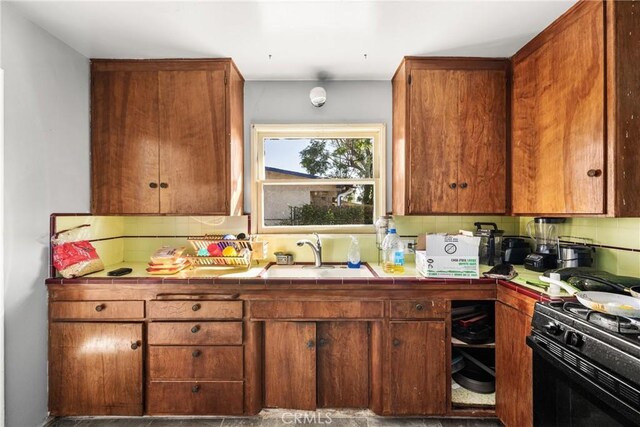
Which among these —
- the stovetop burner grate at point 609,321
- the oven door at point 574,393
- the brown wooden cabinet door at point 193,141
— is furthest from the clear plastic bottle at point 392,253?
the brown wooden cabinet door at point 193,141

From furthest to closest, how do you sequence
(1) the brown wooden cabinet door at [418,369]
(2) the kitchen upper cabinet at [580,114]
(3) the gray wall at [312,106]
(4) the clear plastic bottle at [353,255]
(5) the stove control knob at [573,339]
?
(3) the gray wall at [312,106] → (4) the clear plastic bottle at [353,255] → (1) the brown wooden cabinet door at [418,369] → (2) the kitchen upper cabinet at [580,114] → (5) the stove control knob at [573,339]

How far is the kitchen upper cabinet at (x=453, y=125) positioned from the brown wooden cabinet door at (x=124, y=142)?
1.77 meters

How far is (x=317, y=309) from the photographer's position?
1.88 metres

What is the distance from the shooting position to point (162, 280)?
6.15 ft

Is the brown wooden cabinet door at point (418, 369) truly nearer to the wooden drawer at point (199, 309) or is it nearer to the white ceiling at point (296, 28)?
the wooden drawer at point (199, 309)

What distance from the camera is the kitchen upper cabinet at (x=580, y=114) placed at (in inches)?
55.4

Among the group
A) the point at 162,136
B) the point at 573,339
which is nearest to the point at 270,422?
the point at 573,339

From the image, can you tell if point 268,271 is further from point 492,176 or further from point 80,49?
point 80,49

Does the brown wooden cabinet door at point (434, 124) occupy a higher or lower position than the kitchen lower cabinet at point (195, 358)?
higher

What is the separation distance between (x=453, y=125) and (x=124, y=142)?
2.29m

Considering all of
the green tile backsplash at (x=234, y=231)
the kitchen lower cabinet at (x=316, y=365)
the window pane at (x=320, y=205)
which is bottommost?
the kitchen lower cabinet at (x=316, y=365)

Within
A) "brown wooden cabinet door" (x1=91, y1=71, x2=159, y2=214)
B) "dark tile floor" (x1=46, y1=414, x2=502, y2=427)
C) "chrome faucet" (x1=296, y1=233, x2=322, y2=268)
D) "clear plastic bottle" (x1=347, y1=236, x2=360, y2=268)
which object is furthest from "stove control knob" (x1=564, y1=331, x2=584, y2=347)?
"brown wooden cabinet door" (x1=91, y1=71, x2=159, y2=214)

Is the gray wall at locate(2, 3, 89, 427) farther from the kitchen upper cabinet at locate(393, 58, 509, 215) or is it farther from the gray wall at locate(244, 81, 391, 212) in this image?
the kitchen upper cabinet at locate(393, 58, 509, 215)

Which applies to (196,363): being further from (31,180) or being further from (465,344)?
(465,344)
